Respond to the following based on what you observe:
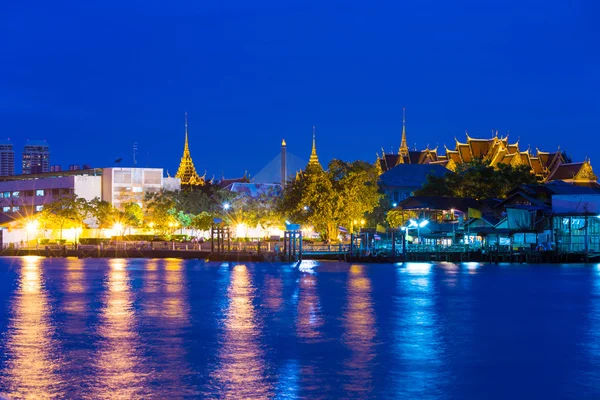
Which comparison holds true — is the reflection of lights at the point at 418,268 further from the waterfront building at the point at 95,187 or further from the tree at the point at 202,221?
the waterfront building at the point at 95,187

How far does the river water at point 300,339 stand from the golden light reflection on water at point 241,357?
0.05 meters

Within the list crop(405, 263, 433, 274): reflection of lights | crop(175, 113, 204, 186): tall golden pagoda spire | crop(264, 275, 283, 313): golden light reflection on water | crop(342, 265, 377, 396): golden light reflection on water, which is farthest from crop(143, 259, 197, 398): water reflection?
crop(175, 113, 204, 186): tall golden pagoda spire

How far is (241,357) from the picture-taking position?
20.9 metres

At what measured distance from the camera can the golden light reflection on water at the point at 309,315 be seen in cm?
2452

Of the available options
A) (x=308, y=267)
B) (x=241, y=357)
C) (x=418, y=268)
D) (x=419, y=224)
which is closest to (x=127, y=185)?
(x=419, y=224)

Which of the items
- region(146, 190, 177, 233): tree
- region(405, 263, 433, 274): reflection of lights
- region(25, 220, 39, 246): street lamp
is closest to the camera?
region(405, 263, 433, 274): reflection of lights

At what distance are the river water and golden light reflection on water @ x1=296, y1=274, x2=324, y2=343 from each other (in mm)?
86

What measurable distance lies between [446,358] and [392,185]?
75.0m

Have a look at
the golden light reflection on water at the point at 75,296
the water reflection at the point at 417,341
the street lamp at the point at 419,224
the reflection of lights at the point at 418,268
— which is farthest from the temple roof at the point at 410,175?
the water reflection at the point at 417,341

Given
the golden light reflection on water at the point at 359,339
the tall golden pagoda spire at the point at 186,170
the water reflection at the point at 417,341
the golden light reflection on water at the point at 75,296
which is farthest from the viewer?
the tall golden pagoda spire at the point at 186,170

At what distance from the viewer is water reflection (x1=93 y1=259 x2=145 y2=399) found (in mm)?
17281

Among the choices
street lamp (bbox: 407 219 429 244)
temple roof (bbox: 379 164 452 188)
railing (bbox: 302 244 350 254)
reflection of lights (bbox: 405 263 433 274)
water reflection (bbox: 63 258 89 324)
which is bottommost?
water reflection (bbox: 63 258 89 324)

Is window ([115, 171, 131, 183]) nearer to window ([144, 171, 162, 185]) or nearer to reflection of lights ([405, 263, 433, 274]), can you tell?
window ([144, 171, 162, 185])

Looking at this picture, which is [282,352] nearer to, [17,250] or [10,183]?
[17,250]
